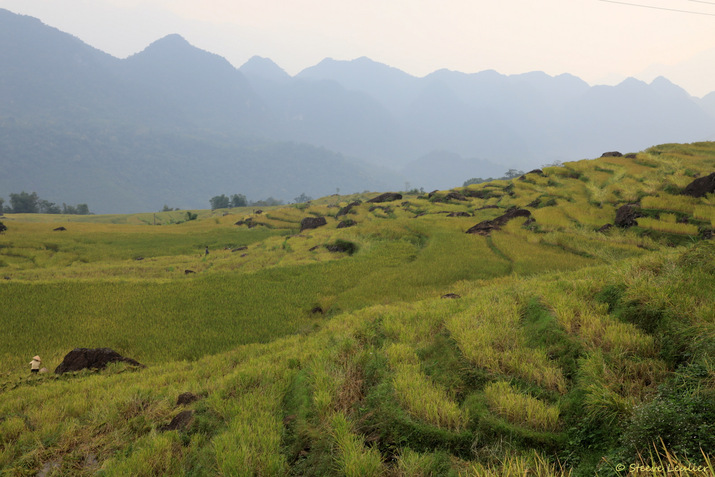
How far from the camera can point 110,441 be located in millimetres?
6613

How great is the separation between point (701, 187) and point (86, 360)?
35037mm

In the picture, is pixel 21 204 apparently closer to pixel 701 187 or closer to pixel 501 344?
pixel 501 344

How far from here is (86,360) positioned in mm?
11109

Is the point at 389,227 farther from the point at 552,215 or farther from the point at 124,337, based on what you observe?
the point at 124,337

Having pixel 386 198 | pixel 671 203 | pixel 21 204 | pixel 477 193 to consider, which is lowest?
pixel 671 203

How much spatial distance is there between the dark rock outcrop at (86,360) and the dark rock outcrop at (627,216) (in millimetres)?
28831

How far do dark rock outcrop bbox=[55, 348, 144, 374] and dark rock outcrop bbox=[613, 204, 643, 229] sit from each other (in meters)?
28.8

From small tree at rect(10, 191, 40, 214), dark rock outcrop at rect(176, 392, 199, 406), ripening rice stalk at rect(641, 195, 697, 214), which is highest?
small tree at rect(10, 191, 40, 214)

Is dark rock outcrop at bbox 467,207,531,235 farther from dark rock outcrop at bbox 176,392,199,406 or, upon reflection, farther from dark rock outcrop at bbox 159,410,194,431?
dark rock outcrop at bbox 159,410,194,431

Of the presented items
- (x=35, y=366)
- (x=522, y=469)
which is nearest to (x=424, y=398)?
(x=522, y=469)

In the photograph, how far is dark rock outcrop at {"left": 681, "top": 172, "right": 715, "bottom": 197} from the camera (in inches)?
902

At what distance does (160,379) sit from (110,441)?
10.5 ft

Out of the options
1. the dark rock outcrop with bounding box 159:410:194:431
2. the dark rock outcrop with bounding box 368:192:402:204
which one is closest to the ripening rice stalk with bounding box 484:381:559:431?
the dark rock outcrop with bounding box 159:410:194:431

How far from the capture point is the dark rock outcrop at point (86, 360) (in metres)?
10.9
